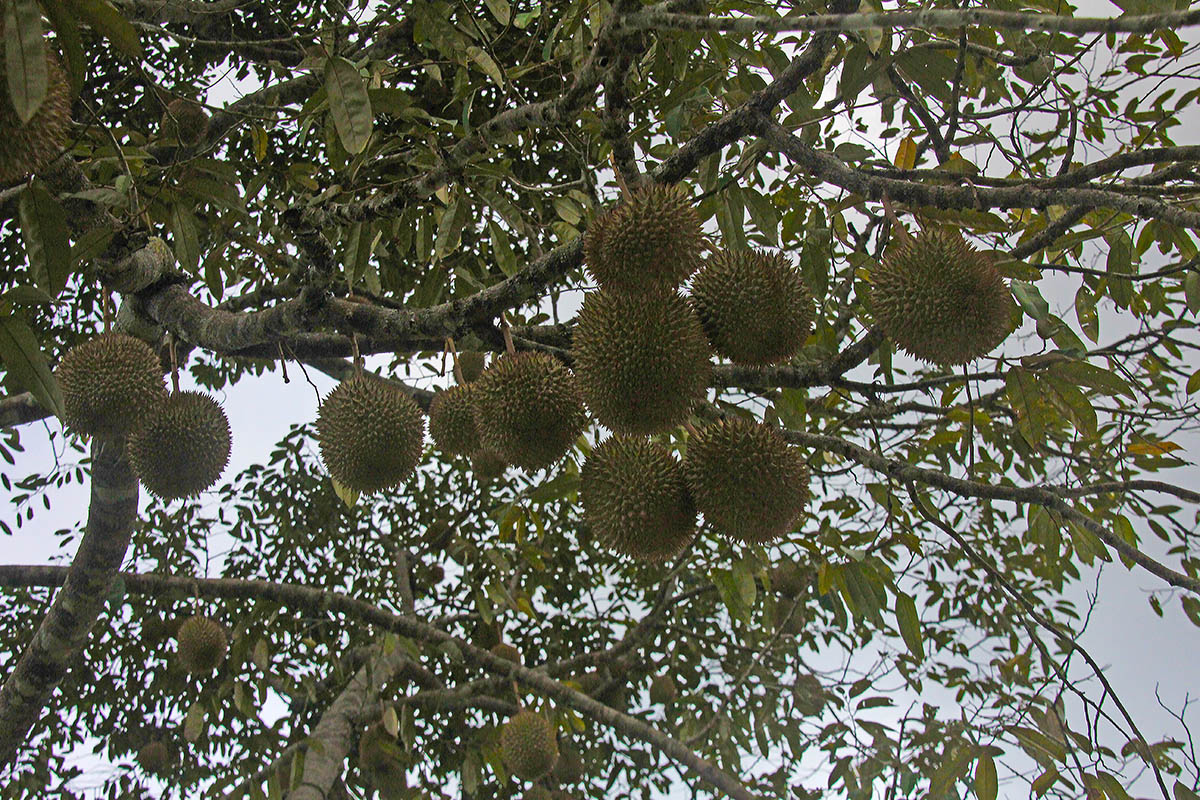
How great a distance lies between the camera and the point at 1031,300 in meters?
1.23

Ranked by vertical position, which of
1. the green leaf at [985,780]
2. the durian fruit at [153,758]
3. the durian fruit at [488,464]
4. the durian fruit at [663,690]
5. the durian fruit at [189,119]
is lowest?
the green leaf at [985,780]

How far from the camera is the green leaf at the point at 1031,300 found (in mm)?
1213

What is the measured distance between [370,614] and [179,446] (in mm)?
1240

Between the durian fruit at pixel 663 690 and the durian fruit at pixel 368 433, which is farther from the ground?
the durian fruit at pixel 663 690

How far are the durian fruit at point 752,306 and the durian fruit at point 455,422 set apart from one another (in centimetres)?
66

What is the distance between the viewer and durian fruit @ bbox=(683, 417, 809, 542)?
1.45m

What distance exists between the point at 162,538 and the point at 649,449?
10.9 feet

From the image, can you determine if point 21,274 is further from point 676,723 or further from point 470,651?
point 676,723

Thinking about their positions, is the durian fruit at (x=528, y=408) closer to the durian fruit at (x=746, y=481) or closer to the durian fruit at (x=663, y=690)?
the durian fruit at (x=746, y=481)

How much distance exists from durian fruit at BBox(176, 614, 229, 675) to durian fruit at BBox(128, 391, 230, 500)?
126 centimetres

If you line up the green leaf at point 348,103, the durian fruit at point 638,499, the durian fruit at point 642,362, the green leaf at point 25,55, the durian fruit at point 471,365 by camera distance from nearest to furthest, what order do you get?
the green leaf at point 25,55 < the green leaf at point 348,103 < the durian fruit at point 642,362 < the durian fruit at point 638,499 < the durian fruit at point 471,365

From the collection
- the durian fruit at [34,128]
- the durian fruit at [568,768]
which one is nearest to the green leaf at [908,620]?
the durian fruit at [34,128]

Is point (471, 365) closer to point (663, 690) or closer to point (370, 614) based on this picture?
point (370, 614)

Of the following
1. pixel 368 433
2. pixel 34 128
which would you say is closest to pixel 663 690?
pixel 368 433
